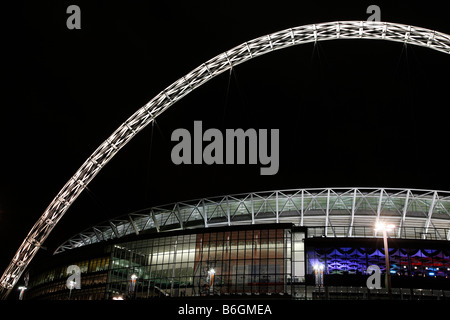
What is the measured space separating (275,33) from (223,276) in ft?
87.8

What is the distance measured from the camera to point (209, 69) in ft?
102

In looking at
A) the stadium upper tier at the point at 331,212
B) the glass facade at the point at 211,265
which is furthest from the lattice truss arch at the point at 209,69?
the stadium upper tier at the point at 331,212

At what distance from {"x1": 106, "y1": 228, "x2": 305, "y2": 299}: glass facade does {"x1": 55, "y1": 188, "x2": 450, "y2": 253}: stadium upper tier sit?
22.4 feet

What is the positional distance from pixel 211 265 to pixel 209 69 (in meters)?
23.9

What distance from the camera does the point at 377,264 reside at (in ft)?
144

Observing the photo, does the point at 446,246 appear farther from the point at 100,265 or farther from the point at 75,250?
the point at 75,250

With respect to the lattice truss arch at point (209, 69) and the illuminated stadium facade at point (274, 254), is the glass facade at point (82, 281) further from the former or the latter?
the lattice truss arch at point (209, 69)

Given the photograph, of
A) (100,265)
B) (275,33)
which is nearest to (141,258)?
(100,265)

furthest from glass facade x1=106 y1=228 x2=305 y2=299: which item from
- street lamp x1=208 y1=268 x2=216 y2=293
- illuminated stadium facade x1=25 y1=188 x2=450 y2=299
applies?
illuminated stadium facade x1=25 y1=188 x2=450 y2=299

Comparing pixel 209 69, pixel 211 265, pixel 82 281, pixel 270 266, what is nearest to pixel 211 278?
pixel 211 265

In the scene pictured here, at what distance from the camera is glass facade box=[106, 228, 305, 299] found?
4397 centimetres

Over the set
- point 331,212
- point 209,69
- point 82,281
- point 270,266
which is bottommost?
point 82,281

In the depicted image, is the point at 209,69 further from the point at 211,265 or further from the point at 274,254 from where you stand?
the point at 211,265

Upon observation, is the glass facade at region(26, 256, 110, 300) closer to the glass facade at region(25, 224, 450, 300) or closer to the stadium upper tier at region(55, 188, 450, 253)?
the glass facade at region(25, 224, 450, 300)
